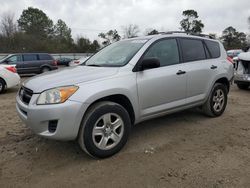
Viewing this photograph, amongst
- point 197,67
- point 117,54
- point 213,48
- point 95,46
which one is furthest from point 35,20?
point 197,67

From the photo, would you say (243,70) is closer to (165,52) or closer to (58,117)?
(165,52)

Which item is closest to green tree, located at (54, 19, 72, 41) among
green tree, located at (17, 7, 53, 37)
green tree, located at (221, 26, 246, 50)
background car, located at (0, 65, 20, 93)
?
green tree, located at (17, 7, 53, 37)

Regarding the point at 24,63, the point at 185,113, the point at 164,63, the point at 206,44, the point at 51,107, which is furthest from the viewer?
the point at 24,63

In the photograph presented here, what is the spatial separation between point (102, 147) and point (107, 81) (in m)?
0.88

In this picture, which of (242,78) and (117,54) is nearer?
(117,54)

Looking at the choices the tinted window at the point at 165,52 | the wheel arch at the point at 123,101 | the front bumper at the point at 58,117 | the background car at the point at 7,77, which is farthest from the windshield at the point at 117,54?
the background car at the point at 7,77

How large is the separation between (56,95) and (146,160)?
1456mm

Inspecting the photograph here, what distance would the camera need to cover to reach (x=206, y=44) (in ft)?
16.6

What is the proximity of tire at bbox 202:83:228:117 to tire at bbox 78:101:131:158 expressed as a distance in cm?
223

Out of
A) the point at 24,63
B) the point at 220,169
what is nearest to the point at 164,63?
the point at 220,169

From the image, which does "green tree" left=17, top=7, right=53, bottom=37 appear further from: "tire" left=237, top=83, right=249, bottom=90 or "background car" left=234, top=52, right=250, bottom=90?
"background car" left=234, top=52, right=250, bottom=90

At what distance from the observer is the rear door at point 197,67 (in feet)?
14.6

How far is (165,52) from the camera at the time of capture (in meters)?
4.21

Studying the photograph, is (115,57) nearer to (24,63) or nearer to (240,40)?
(24,63)
